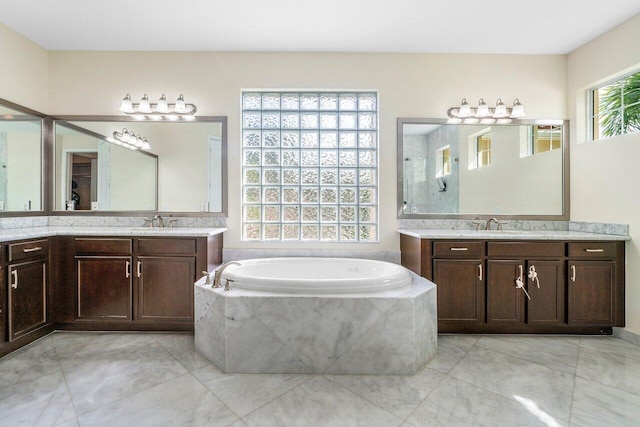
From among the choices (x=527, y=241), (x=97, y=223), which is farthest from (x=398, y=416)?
(x=97, y=223)

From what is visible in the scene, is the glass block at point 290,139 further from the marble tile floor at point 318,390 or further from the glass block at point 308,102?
the marble tile floor at point 318,390

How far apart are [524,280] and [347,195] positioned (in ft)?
5.58

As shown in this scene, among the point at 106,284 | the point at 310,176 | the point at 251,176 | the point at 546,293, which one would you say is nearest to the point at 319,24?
the point at 310,176

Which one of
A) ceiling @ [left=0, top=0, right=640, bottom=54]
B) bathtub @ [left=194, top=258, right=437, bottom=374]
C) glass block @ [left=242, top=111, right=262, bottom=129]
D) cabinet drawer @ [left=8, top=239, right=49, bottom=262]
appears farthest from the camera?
glass block @ [left=242, top=111, right=262, bottom=129]

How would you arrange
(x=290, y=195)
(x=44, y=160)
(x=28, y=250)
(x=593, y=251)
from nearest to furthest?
(x=28, y=250) → (x=593, y=251) → (x=44, y=160) → (x=290, y=195)

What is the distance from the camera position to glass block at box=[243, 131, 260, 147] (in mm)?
3094

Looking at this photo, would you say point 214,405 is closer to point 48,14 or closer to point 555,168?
point 48,14

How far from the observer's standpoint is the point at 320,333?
189cm

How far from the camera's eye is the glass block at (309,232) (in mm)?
3107

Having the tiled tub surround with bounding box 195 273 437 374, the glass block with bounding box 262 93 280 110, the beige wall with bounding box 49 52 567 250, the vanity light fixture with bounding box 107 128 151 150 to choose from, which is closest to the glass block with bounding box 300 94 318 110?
the beige wall with bounding box 49 52 567 250

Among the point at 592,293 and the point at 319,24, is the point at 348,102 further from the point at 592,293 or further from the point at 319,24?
the point at 592,293

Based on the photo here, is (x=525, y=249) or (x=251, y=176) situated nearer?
(x=525, y=249)

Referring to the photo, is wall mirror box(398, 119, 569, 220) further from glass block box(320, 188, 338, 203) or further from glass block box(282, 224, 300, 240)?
glass block box(282, 224, 300, 240)

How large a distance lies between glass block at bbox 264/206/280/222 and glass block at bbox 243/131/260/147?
66cm
